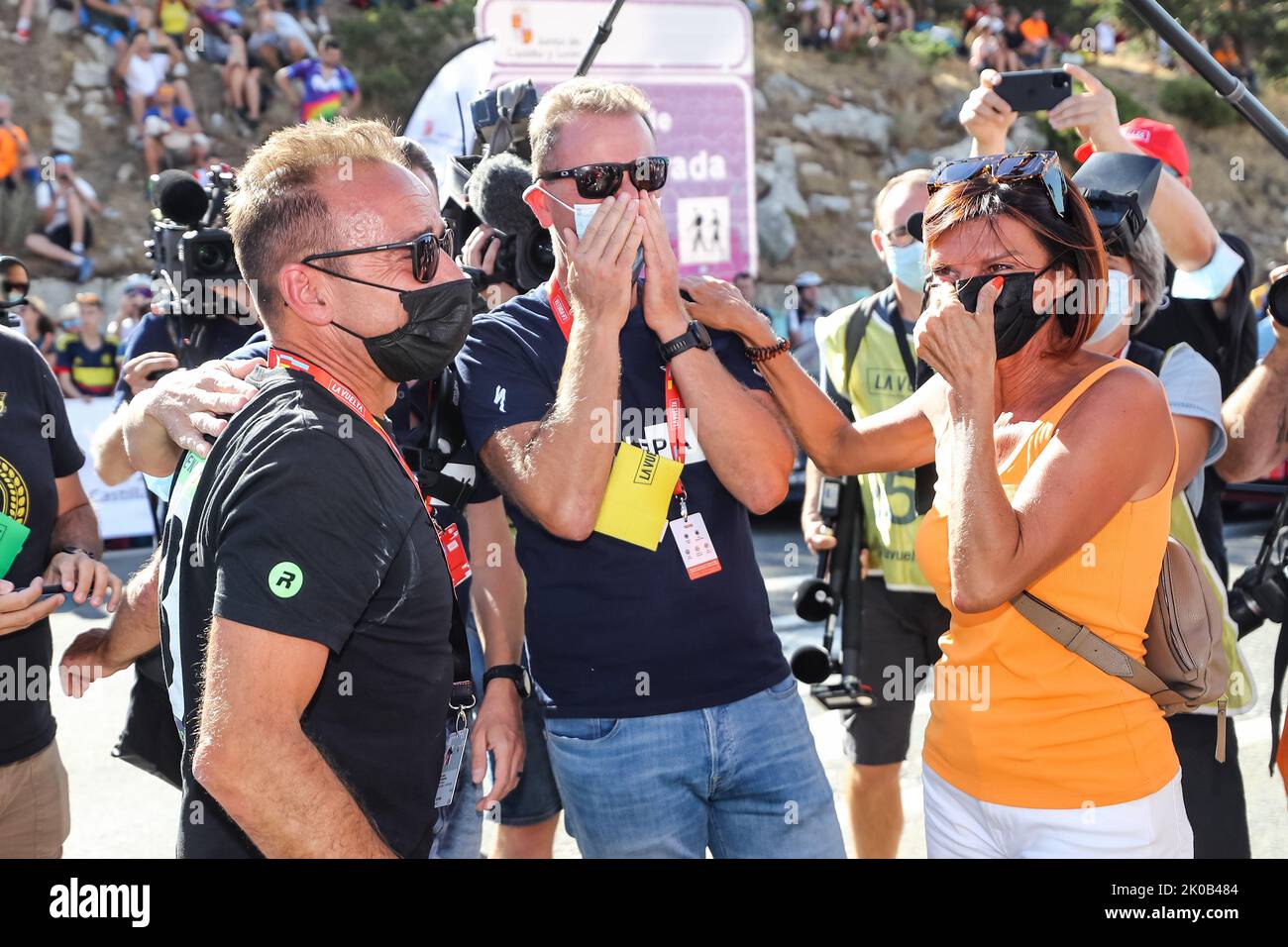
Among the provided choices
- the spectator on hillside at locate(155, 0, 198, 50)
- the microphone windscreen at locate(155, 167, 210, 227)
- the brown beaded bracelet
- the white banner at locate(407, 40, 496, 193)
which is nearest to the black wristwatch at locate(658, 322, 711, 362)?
the brown beaded bracelet

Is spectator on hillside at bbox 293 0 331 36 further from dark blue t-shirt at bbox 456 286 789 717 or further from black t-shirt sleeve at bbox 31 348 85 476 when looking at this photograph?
dark blue t-shirt at bbox 456 286 789 717

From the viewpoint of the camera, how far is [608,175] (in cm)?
292

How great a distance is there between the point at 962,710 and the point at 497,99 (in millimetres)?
2549

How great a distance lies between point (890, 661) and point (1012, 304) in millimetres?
2264

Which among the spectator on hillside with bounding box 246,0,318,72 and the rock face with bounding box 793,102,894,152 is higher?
the spectator on hillside with bounding box 246,0,318,72

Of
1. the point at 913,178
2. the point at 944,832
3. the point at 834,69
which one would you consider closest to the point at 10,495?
the point at 944,832

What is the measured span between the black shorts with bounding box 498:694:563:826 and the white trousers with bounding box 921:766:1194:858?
141 cm

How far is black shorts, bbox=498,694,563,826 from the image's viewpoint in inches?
146

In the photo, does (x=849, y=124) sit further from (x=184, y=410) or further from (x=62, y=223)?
(x=184, y=410)
